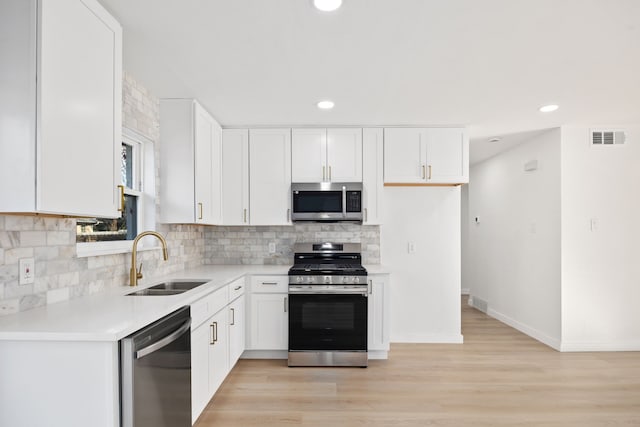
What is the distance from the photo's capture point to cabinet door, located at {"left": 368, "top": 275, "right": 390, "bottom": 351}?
11.9 feet

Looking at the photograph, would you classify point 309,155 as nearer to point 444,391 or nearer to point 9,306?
point 444,391

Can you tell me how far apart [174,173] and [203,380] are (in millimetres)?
1620

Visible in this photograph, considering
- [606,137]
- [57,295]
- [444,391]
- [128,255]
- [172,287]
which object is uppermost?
[606,137]

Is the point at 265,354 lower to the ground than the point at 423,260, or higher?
lower

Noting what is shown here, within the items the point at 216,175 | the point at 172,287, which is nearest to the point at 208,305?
the point at 172,287

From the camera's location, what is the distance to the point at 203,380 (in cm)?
241

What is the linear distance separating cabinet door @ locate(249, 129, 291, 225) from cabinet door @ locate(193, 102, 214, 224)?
53cm

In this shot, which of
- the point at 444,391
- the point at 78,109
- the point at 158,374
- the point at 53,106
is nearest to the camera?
the point at 53,106

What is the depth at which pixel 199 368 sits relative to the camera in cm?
234

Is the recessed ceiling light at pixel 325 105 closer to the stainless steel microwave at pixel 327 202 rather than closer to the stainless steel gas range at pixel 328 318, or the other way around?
the stainless steel microwave at pixel 327 202

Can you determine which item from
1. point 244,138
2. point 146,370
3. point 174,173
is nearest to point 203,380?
point 146,370

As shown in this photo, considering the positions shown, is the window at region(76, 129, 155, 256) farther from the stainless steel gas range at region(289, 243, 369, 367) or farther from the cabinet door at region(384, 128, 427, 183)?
the cabinet door at region(384, 128, 427, 183)

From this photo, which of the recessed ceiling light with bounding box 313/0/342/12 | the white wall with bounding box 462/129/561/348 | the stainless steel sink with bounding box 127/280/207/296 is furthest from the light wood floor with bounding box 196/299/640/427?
the recessed ceiling light with bounding box 313/0/342/12

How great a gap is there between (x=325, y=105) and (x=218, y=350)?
2131 mm
